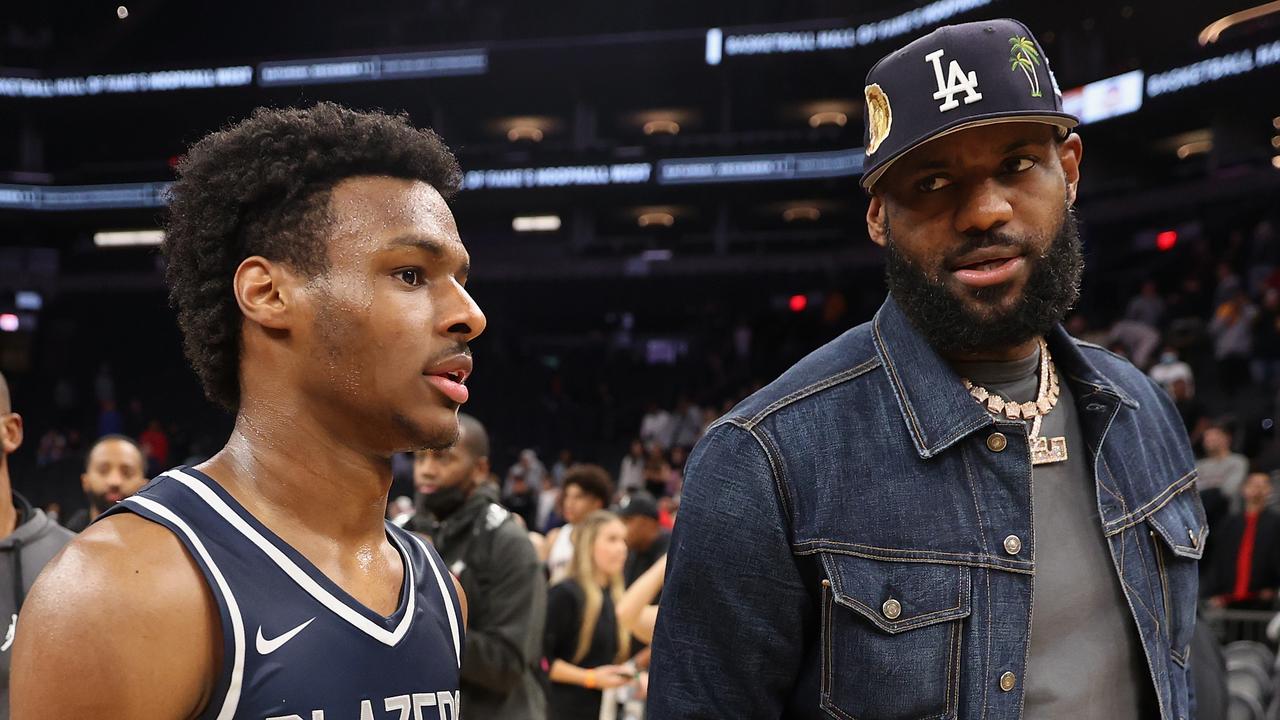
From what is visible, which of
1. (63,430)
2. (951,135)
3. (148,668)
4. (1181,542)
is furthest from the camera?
(63,430)

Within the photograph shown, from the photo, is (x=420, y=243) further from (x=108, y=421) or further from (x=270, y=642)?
(x=108, y=421)

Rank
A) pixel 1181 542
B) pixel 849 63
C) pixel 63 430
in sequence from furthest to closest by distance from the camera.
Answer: pixel 849 63 → pixel 63 430 → pixel 1181 542

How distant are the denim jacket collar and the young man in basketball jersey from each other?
0.73 meters

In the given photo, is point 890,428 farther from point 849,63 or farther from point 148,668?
point 849,63

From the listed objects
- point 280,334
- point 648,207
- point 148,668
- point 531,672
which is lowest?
point 531,672

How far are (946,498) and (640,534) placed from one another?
4593 millimetres

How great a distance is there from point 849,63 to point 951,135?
79.7 ft

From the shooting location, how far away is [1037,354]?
2.10 m

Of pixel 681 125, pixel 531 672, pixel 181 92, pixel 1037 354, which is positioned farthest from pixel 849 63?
pixel 1037 354

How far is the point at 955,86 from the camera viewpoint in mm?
1901

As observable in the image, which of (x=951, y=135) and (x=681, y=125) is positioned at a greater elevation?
(x=681, y=125)

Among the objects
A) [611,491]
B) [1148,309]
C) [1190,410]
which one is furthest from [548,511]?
[1148,309]

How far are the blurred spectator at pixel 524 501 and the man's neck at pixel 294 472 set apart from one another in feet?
45.3

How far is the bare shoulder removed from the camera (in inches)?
56.9
